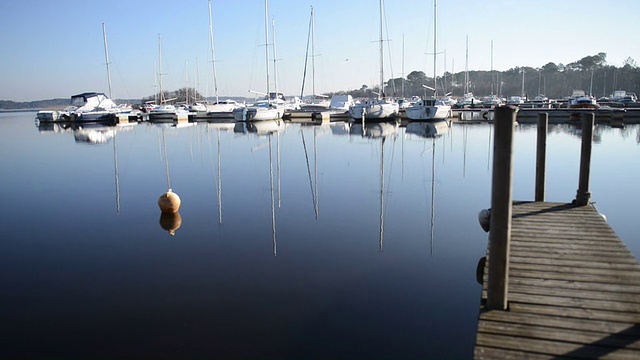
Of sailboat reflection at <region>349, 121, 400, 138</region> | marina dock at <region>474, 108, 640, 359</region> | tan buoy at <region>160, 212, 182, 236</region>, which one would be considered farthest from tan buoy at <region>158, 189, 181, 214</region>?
sailboat reflection at <region>349, 121, 400, 138</region>

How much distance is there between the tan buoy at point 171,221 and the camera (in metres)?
10.9

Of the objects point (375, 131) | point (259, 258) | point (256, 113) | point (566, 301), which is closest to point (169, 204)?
point (259, 258)

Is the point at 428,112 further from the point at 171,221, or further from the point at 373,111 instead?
the point at 171,221

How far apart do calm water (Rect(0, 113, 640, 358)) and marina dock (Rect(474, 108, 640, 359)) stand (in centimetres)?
98

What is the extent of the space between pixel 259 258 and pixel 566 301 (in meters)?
5.19

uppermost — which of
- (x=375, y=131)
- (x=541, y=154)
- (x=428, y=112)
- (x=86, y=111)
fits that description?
(x=86, y=111)

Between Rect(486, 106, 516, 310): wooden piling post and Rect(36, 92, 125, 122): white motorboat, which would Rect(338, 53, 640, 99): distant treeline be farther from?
Rect(486, 106, 516, 310): wooden piling post

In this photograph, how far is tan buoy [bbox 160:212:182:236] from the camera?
1088cm

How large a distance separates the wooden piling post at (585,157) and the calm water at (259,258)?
3.97 feet

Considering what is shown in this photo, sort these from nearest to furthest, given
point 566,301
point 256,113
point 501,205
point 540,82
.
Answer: point 501,205
point 566,301
point 256,113
point 540,82

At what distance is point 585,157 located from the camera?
29.5 feet

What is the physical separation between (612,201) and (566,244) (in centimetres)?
734

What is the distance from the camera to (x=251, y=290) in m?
7.32

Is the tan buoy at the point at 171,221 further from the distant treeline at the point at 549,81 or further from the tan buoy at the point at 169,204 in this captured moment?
the distant treeline at the point at 549,81
